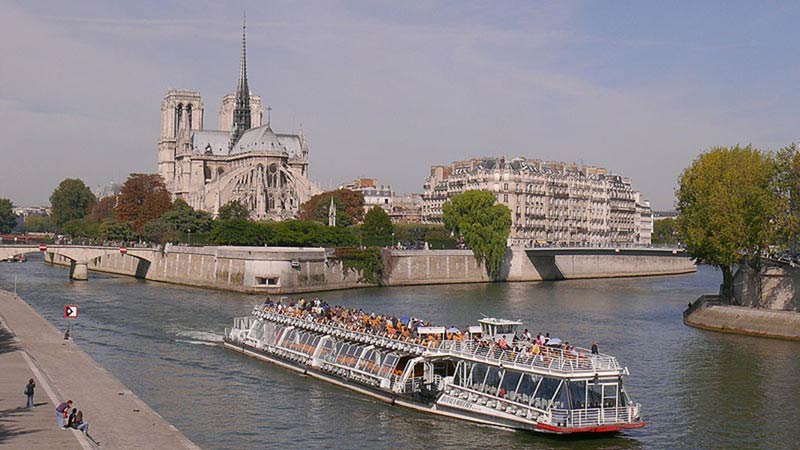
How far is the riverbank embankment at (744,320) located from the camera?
50.3 meters

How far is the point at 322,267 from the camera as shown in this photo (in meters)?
81.4

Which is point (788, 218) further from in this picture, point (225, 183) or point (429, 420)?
point (225, 183)

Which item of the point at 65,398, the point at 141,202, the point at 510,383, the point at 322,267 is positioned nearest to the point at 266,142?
the point at 141,202

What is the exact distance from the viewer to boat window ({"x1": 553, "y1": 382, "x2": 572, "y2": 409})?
2875 cm

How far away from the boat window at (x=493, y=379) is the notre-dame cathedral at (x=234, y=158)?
357 ft

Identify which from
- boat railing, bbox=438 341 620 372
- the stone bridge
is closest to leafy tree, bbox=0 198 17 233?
the stone bridge

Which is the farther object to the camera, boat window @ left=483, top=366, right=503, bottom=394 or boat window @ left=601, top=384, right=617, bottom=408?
boat window @ left=483, top=366, right=503, bottom=394

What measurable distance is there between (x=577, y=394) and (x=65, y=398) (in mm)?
14739

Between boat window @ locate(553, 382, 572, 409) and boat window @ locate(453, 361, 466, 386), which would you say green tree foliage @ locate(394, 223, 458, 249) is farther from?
boat window @ locate(553, 382, 572, 409)

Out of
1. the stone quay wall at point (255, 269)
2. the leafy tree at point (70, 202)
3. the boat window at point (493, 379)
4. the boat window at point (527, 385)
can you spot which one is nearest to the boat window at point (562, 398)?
the boat window at point (527, 385)

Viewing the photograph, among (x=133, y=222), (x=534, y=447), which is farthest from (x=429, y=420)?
(x=133, y=222)

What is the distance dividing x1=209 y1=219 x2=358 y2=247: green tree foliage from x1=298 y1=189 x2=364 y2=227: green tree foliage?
95.8 feet

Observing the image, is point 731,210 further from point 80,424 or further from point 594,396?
point 80,424

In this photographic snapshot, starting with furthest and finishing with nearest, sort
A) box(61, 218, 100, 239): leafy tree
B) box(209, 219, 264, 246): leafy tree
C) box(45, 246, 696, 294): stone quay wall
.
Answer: box(61, 218, 100, 239): leafy tree, box(209, 219, 264, 246): leafy tree, box(45, 246, 696, 294): stone quay wall
